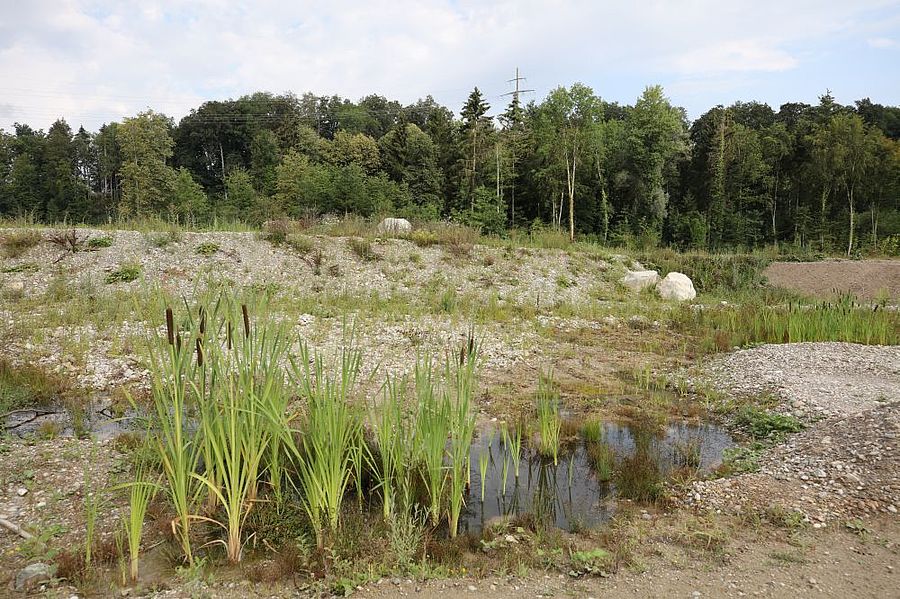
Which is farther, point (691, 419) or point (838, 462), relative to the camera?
point (691, 419)

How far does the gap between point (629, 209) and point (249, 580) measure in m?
35.0

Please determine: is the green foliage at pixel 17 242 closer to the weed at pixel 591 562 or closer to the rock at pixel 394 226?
the rock at pixel 394 226

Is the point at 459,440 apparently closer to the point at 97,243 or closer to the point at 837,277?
the point at 97,243

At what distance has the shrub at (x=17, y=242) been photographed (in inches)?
527

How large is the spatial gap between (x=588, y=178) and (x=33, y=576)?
119 ft

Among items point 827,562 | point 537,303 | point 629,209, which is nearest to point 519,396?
point 827,562

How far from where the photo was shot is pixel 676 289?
16.6 metres

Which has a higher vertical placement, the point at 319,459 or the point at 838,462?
the point at 319,459

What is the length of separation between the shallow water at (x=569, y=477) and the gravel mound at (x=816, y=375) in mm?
1521

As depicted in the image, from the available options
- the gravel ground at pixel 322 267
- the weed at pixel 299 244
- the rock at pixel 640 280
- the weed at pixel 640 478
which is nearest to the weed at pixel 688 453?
the weed at pixel 640 478

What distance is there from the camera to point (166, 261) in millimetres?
14398

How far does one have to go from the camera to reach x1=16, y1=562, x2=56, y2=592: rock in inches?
119

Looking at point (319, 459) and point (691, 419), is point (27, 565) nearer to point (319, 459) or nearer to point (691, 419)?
point (319, 459)

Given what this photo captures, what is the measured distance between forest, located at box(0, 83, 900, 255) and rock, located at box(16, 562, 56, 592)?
21.5m
